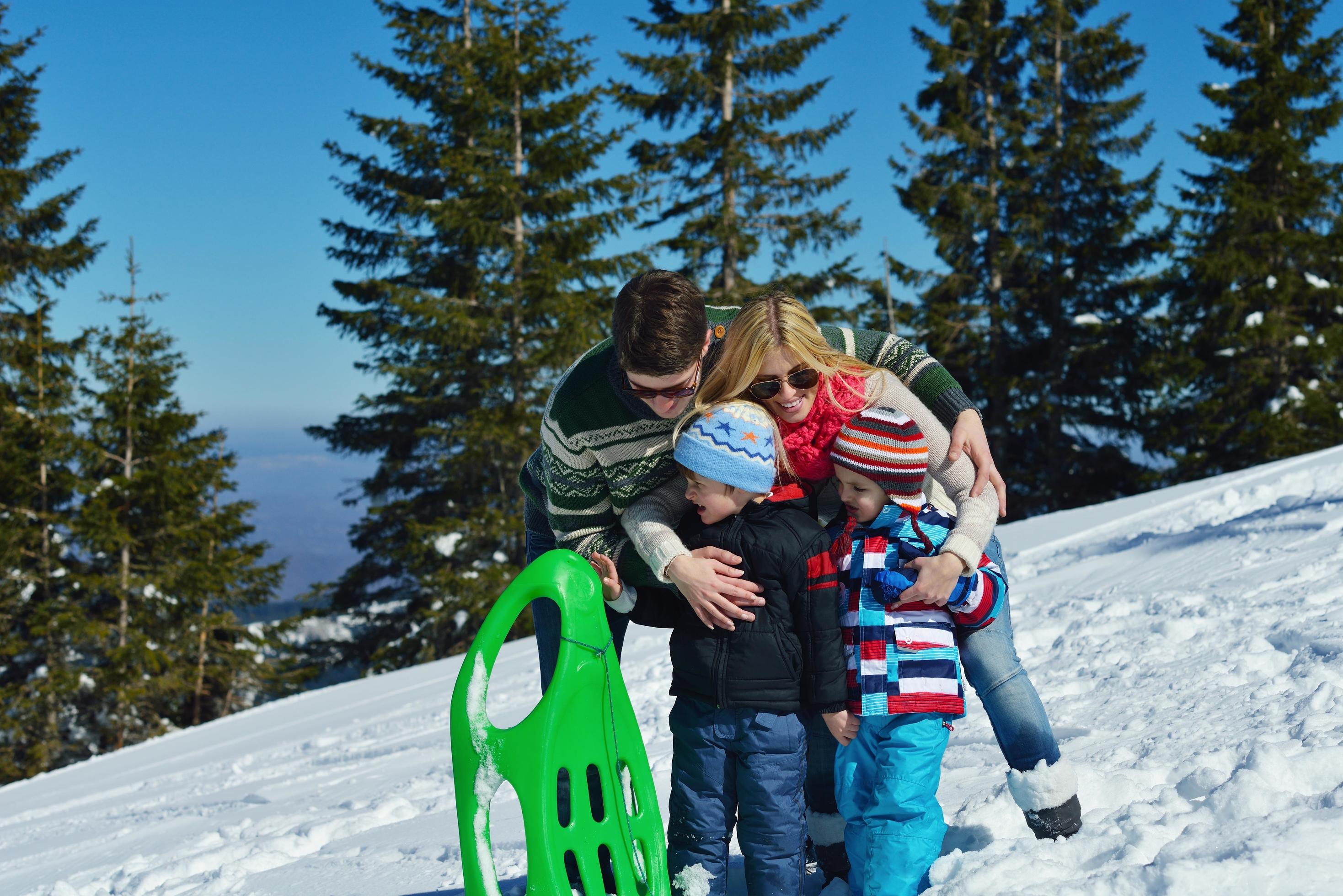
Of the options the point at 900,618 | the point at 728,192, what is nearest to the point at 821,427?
the point at 900,618

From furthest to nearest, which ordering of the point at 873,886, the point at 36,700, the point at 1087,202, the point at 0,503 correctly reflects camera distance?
the point at 1087,202 < the point at 0,503 < the point at 36,700 < the point at 873,886

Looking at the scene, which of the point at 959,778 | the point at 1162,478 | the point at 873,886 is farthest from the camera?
the point at 1162,478

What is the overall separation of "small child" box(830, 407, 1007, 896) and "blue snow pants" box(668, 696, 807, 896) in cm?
14

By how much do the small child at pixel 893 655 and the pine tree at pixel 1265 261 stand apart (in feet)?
52.4

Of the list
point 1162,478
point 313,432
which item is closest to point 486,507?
point 313,432

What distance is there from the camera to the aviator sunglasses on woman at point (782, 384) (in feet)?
7.09

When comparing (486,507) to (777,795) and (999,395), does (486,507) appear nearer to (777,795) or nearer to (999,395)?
(999,395)

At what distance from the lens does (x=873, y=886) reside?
2057mm

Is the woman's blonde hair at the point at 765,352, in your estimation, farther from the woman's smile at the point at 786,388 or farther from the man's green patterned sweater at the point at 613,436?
the man's green patterned sweater at the point at 613,436

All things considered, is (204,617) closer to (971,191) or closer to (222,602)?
(222,602)

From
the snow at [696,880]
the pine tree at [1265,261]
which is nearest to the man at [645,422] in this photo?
the snow at [696,880]

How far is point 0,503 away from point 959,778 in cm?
1668

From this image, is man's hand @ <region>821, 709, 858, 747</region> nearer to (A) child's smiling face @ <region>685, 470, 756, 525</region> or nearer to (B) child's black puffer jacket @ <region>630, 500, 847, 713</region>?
(B) child's black puffer jacket @ <region>630, 500, 847, 713</region>

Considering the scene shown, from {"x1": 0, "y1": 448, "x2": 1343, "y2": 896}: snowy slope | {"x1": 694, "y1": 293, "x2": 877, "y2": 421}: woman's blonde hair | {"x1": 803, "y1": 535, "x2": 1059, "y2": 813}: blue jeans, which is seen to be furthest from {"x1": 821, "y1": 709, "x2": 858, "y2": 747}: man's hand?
{"x1": 694, "y1": 293, "x2": 877, "y2": 421}: woman's blonde hair
